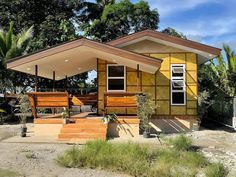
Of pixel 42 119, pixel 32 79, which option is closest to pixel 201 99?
pixel 42 119

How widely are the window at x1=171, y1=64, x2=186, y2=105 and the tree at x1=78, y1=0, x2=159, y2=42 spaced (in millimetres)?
13377

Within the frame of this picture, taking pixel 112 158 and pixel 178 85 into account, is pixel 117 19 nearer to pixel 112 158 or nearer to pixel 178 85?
pixel 178 85

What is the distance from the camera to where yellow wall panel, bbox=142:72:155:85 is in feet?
63.2

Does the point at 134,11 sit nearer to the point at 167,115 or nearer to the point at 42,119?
the point at 167,115

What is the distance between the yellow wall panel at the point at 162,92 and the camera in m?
19.3

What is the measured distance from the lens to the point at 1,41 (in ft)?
76.9

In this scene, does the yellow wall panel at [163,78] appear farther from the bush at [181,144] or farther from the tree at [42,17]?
the tree at [42,17]

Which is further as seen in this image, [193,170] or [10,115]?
[10,115]

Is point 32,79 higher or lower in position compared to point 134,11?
lower

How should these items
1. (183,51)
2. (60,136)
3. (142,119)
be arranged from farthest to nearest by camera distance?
(183,51) → (142,119) → (60,136)

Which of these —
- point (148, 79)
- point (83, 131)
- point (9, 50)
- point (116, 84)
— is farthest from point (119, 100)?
point (9, 50)

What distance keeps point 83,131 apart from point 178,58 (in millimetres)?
6340

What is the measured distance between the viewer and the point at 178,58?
1933 centimetres

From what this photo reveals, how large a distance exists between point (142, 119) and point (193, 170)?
605cm
